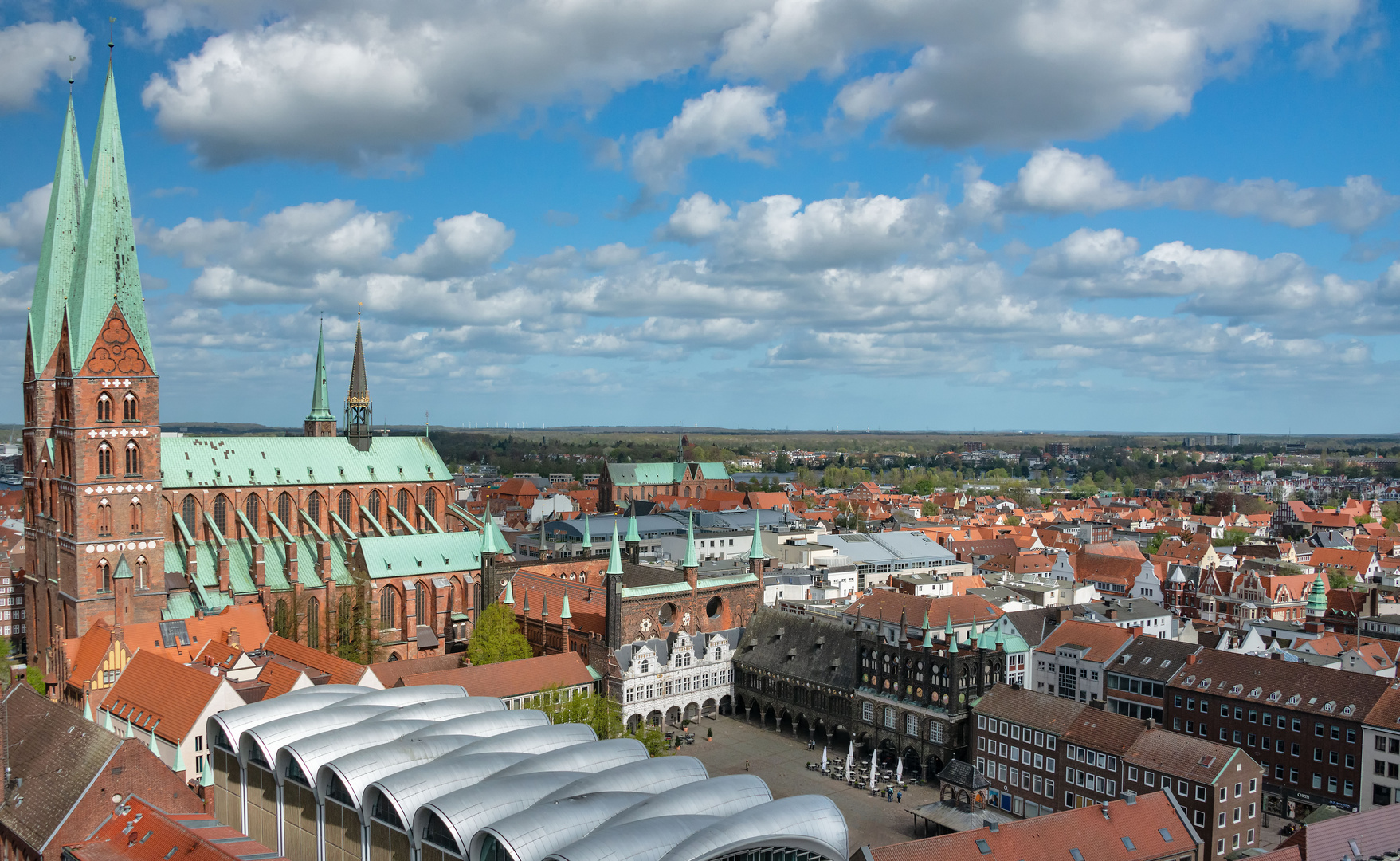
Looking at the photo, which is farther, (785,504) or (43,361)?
(785,504)

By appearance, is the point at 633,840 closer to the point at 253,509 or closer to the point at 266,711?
the point at 266,711

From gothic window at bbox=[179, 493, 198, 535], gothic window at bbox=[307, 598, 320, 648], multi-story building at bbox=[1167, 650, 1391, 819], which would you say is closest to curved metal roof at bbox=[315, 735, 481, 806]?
gothic window at bbox=[307, 598, 320, 648]

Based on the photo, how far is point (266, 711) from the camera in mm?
51688

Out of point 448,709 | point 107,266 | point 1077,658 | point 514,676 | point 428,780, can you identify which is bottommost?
point 514,676

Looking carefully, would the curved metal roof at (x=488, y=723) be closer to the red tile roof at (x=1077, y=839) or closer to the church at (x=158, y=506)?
the red tile roof at (x=1077, y=839)

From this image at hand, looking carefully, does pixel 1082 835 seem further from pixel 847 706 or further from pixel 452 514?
pixel 452 514

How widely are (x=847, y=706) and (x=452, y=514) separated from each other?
46948 mm

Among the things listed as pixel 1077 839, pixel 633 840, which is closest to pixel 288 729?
pixel 633 840

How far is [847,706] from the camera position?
248 feet

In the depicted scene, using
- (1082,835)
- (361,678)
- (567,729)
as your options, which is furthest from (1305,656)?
(361,678)

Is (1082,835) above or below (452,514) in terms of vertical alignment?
below

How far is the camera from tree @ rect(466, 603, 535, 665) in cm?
8112

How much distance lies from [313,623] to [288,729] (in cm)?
4213

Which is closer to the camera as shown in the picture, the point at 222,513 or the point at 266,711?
the point at 266,711
